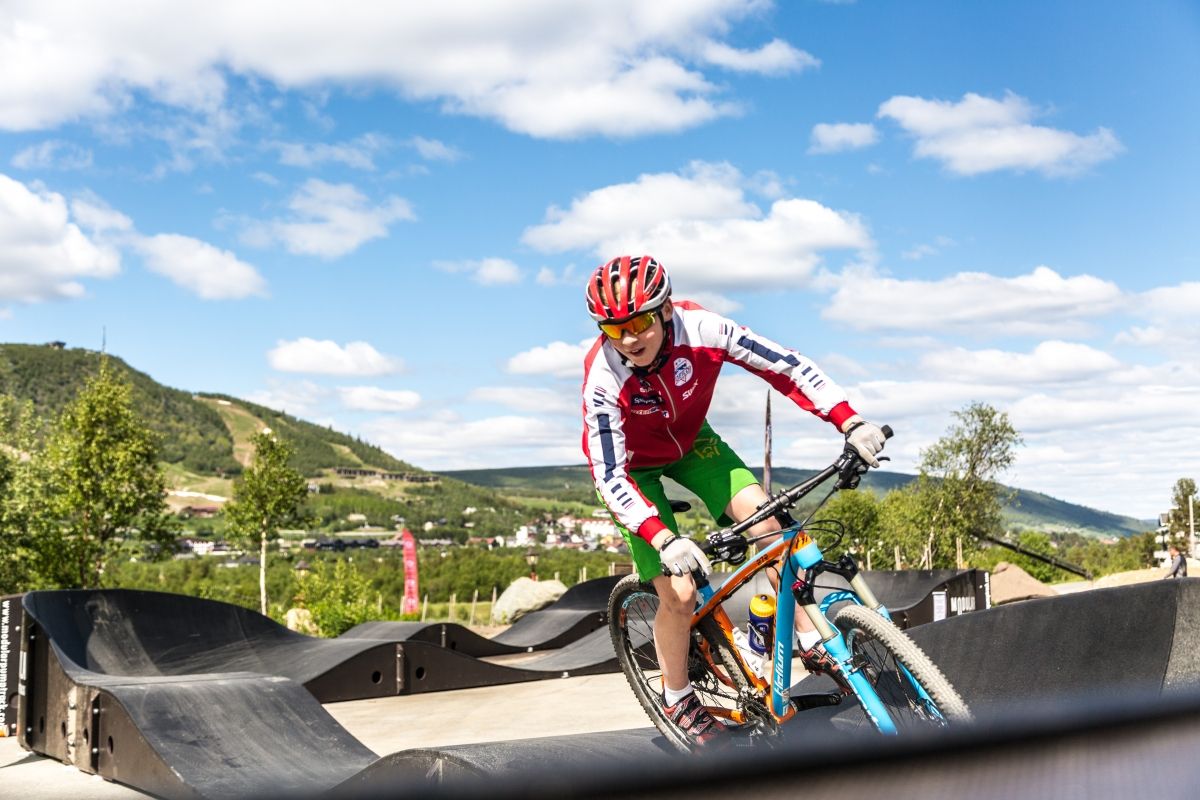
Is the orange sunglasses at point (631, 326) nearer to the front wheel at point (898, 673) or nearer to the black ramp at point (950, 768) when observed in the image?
the front wheel at point (898, 673)

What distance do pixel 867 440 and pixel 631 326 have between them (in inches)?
39.3

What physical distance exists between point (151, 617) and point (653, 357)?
7.58m

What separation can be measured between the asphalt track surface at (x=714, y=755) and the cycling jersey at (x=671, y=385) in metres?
1.06

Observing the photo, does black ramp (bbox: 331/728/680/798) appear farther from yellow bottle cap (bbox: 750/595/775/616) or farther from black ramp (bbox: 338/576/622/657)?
black ramp (bbox: 338/576/622/657)

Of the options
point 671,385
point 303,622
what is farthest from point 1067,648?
point 303,622

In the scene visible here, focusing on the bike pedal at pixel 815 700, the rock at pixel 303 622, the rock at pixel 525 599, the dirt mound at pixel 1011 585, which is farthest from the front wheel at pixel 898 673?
the rock at pixel 525 599

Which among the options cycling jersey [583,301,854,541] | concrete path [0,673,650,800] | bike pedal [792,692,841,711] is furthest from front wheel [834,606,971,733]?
concrete path [0,673,650,800]

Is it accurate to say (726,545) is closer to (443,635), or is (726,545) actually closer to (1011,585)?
(443,635)

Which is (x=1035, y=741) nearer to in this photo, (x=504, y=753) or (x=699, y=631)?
(x=504, y=753)

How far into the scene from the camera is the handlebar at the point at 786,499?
3684 mm

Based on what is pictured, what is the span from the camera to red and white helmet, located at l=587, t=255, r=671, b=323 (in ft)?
12.8

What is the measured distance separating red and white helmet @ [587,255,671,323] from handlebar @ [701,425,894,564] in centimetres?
89

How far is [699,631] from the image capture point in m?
4.64

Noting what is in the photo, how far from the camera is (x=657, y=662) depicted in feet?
16.9
